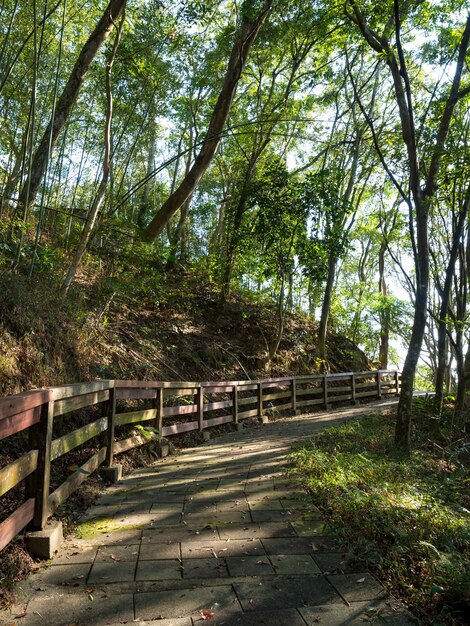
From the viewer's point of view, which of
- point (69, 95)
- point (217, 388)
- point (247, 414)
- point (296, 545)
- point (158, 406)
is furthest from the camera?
point (247, 414)

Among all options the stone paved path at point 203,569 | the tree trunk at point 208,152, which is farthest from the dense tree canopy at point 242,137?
the stone paved path at point 203,569

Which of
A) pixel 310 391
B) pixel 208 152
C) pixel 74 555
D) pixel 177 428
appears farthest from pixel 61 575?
pixel 310 391

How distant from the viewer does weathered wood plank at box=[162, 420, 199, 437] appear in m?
6.43

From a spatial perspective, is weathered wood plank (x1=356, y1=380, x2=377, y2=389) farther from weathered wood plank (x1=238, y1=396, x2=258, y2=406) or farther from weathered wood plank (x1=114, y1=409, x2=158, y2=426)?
weathered wood plank (x1=114, y1=409, x2=158, y2=426)

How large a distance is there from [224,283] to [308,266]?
8.87 feet

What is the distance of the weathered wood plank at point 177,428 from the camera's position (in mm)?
6430

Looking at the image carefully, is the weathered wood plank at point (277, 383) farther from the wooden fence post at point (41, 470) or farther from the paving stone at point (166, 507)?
the wooden fence post at point (41, 470)

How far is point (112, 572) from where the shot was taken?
2547 mm

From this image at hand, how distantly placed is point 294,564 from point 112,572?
1.08 metres

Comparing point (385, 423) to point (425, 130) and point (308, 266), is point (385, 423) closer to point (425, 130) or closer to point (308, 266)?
point (308, 266)

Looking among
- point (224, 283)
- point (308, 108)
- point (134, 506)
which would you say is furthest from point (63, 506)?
point (308, 108)

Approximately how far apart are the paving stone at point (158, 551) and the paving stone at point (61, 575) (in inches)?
13.6

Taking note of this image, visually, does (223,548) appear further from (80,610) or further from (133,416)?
(133,416)

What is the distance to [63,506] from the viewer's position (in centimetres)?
358
